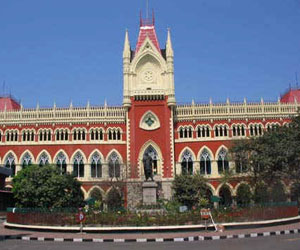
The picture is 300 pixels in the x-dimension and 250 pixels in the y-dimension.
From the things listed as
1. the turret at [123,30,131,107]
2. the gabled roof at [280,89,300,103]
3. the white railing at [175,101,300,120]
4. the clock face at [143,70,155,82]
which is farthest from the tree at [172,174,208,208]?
the gabled roof at [280,89,300,103]

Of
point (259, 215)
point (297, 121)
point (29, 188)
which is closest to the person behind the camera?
point (259, 215)

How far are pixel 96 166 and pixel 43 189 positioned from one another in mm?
15327

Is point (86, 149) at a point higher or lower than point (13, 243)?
higher

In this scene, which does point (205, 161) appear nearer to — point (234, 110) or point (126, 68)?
point (234, 110)

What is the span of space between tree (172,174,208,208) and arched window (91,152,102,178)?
1223cm

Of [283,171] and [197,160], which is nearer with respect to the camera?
[283,171]

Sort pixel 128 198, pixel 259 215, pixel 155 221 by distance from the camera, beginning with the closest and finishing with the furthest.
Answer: pixel 155 221
pixel 259 215
pixel 128 198

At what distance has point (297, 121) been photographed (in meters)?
40.8

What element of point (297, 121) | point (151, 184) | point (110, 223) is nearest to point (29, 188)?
point (151, 184)

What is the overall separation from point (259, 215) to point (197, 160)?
2812 cm

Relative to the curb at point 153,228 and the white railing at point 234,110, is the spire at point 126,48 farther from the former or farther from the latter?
the curb at point 153,228

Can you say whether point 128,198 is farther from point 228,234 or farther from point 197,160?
point 228,234

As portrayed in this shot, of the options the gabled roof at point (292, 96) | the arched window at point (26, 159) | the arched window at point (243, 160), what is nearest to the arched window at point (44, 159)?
the arched window at point (26, 159)

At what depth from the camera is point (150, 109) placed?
2067 inches
